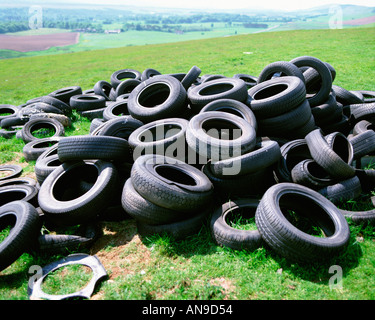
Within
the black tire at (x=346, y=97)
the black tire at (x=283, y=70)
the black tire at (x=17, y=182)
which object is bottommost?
the black tire at (x=17, y=182)

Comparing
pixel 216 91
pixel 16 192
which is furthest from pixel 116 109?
pixel 16 192

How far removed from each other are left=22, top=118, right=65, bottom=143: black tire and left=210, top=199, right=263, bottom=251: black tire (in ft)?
20.3

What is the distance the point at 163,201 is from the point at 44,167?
2994 mm

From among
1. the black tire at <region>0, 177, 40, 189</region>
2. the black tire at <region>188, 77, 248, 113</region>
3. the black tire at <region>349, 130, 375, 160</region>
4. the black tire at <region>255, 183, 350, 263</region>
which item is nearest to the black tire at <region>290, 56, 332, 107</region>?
the black tire at <region>349, 130, 375, 160</region>

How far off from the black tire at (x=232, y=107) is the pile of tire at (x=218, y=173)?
0.9 inches

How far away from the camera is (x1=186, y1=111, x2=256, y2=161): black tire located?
5.00 meters

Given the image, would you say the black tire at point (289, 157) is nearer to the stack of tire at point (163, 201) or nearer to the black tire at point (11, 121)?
the stack of tire at point (163, 201)

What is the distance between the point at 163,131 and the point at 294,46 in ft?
76.0

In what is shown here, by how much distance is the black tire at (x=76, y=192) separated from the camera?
4.72 metres

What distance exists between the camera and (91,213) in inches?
189

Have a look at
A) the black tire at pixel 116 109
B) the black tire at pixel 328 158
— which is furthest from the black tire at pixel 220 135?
the black tire at pixel 116 109

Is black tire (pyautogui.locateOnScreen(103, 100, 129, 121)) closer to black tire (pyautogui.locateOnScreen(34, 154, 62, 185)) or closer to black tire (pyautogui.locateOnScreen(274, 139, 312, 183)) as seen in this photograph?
black tire (pyautogui.locateOnScreen(34, 154, 62, 185))

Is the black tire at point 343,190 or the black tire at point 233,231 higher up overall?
the black tire at point 343,190
